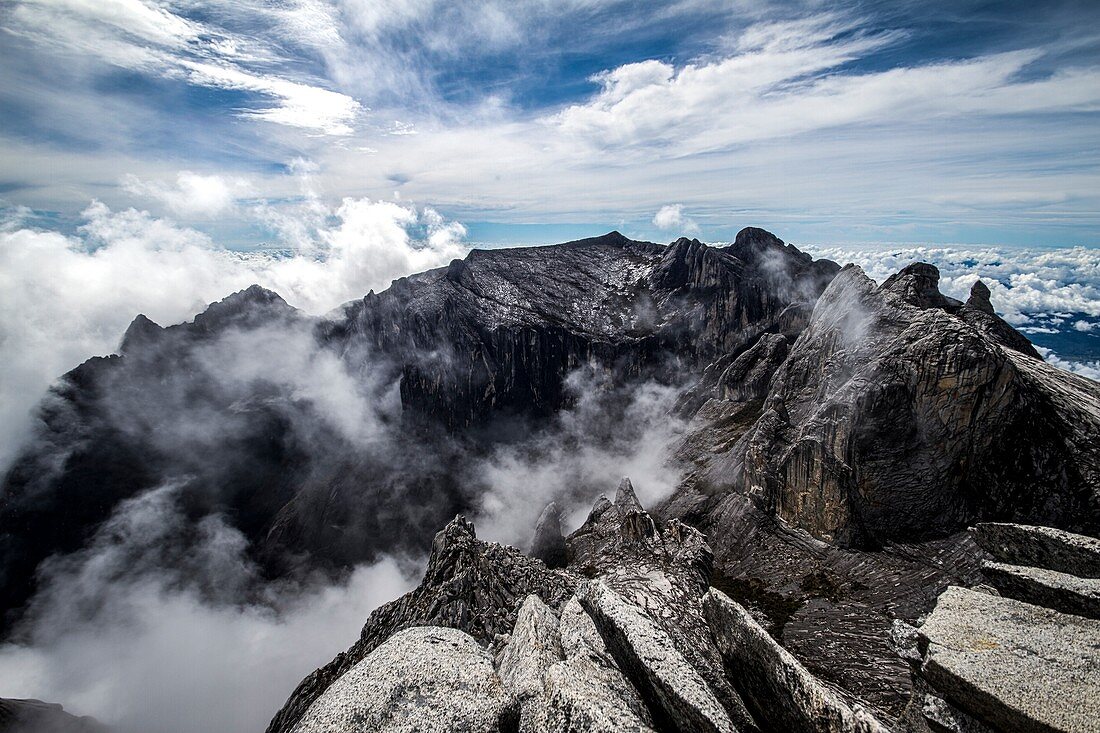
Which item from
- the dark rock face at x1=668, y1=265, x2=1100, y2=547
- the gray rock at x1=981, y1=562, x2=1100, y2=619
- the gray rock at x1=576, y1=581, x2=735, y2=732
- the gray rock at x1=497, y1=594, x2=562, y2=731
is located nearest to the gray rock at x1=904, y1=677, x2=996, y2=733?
the gray rock at x1=981, y1=562, x2=1100, y2=619

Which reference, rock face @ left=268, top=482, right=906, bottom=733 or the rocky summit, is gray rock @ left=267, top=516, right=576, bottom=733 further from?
rock face @ left=268, top=482, right=906, bottom=733

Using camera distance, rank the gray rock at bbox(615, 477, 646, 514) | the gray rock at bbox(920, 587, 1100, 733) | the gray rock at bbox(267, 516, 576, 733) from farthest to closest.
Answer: the gray rock at bbox(615, 477, 646, 514) → the gray rock at bbox(267, 516, 576, 733) → the gray rock at bbox(920, 587, 1100, 733)

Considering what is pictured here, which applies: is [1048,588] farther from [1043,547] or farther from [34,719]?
[34,719]

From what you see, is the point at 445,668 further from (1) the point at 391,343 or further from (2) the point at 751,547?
(1) the point at 391,343

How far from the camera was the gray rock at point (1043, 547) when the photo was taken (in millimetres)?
21469

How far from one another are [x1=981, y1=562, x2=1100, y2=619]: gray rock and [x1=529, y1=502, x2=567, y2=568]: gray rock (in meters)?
60.1

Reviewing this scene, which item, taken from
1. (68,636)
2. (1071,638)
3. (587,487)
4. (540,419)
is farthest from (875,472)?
(68,636)

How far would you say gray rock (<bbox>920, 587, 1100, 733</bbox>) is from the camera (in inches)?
526

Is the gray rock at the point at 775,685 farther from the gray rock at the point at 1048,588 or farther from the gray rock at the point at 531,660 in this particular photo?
the gray rock at the point at 1048,588

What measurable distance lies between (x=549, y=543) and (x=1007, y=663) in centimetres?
6919

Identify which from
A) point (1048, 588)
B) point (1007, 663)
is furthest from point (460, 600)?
point (1048, 588)

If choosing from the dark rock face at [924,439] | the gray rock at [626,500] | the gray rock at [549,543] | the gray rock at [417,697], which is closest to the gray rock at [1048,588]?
the gray rock at [417,697]

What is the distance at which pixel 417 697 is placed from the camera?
18.0m

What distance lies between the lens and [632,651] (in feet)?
57.1
